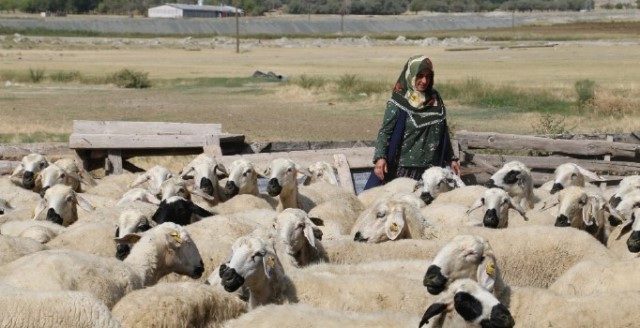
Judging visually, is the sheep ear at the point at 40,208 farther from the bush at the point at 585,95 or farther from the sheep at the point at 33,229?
the bush at the point at 585,95

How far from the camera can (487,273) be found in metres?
8.41

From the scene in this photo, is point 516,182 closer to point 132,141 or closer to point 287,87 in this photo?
point 132,141

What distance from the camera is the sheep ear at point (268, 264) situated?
8.61 meters

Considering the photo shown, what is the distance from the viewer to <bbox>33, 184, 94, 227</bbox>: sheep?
41.3 ft

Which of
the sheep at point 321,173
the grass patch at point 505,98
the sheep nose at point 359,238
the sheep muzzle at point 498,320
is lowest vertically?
the grass patch at point 505,98

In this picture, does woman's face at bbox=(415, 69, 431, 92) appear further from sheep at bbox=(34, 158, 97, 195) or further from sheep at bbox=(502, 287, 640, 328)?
sheep at bbox=(502, 287, 640, 328)

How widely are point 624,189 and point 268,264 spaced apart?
21.7ft

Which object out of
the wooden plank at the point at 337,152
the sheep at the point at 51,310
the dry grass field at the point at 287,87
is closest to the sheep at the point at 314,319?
the sheep at the point at 51,310

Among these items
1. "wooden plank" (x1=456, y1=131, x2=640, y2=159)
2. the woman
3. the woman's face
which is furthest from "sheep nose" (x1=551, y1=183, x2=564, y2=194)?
"wooden plank" (x1=456, y1=131, x2=640, y2=159)

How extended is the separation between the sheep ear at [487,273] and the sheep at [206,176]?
6.21 meters

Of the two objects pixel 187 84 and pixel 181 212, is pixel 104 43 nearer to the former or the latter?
pixel 187 84

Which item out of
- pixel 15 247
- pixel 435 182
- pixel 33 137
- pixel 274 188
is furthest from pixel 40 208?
pixel 33 137

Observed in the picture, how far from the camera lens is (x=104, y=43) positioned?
106375 millimetres

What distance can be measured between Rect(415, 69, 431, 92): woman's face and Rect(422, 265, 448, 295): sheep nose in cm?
633
